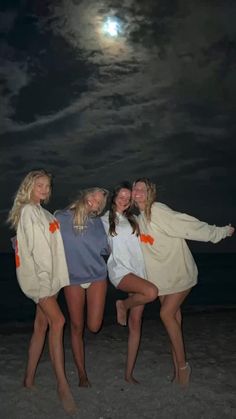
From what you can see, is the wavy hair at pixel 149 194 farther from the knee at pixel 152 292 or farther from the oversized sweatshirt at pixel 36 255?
the oversized sweatshirt at pixel 36 255

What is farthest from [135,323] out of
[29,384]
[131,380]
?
[29,384]

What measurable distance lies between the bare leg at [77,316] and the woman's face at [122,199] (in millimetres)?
1093

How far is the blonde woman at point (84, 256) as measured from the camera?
4.12m

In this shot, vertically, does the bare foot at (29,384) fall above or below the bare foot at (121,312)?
below

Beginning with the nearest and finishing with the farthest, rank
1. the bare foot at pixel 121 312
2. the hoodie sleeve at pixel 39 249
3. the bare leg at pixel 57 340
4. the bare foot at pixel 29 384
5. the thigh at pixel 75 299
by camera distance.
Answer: the hoodie sleeve at pixel 39 249 → the bare leg at pixel 57 340 → the thigh at pixel 75 299 → the bare foot at pixel 29 384 → the bare foot at pixel 121 312

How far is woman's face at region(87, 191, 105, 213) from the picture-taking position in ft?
14.2

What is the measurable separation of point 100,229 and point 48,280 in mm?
951

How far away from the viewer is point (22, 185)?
4.02m

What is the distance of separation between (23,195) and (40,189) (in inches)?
8.0

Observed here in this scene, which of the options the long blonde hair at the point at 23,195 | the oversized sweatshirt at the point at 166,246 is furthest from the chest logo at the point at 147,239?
the long blonde hair at the point at 23,195

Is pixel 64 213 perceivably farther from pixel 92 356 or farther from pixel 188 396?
pixel 92 356

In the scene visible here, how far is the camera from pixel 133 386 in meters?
4.52

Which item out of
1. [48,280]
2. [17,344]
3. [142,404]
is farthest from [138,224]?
[17,344]

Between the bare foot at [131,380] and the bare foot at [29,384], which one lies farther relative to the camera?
the bare foot at [131,380]
